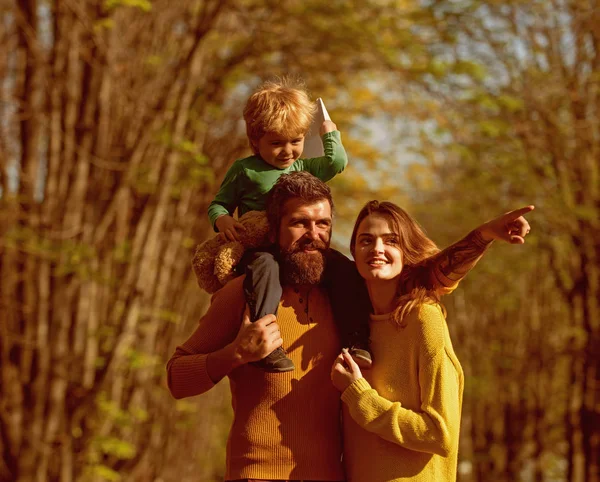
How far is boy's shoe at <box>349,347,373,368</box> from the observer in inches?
145

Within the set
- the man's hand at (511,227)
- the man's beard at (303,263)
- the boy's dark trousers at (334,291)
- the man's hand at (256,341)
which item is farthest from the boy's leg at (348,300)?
the man's hand at (511,227)

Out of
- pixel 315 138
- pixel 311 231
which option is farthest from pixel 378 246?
pixel 315 138

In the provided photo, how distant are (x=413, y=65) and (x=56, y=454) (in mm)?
6033

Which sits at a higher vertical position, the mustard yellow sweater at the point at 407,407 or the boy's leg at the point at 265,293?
the boy's leg at the point at 265,293

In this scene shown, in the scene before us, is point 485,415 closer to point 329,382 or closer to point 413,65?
point 413,65

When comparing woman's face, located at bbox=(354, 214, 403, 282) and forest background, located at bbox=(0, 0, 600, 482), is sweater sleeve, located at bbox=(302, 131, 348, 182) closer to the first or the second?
woman's face, located at bbox=(354, 214, 403, 282)

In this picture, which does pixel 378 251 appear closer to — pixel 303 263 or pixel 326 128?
pixel 303 263

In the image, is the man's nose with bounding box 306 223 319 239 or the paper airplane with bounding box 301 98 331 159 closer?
the man's nose with bounding box 306 223 319 239

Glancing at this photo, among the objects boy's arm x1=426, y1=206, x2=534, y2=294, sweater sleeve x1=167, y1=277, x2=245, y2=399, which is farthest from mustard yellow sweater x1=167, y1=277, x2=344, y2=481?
boy's arm x1=426, y1=206, x2=534, y2=294

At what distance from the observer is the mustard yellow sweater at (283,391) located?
12.1 ft

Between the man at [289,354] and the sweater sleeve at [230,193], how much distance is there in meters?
0.26

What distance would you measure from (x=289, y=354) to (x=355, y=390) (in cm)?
35

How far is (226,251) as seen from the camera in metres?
3.87

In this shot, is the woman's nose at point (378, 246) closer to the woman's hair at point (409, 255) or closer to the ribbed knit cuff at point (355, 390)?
the woman's hair at point (409, 255)
